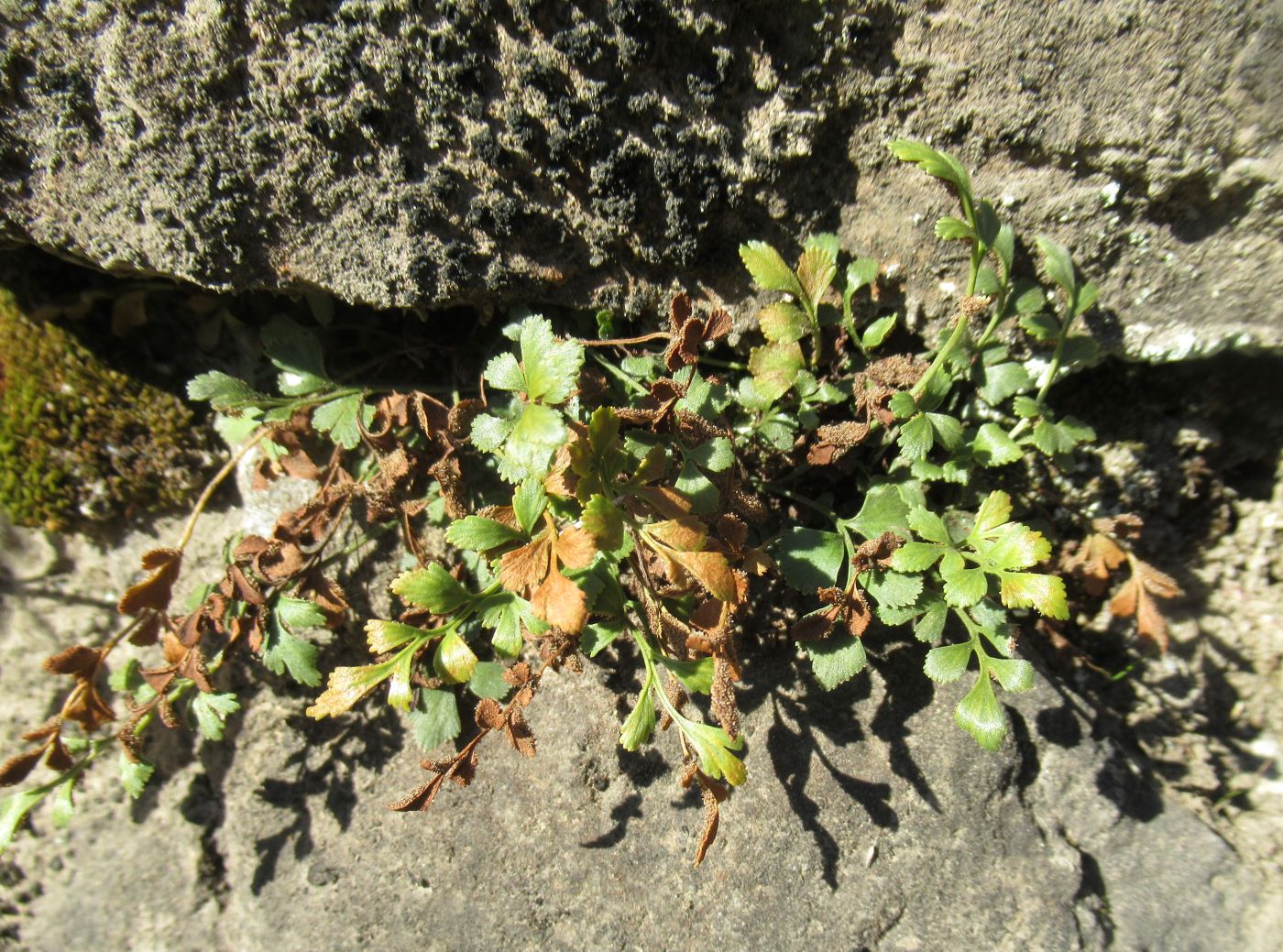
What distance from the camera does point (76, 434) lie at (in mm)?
2672

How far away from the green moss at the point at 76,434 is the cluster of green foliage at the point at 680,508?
0.94 ft

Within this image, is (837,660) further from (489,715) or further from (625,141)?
(625,141)

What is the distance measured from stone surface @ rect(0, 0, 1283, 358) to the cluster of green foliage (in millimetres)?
182

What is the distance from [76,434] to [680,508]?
2.15 metres

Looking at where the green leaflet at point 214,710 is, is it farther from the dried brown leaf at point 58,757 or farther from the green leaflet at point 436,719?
the green leaflet at point 436,719

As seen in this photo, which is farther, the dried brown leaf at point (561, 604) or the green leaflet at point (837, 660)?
the green leaflet at point (837, 660)

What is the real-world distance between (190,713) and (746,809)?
1.72 meters

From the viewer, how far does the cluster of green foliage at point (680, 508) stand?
1.89 metres

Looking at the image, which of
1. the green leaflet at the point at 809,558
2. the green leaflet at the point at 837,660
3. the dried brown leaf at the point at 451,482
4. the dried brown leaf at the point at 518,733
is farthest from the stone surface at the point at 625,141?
the dried brown leaf at the point at 518,733

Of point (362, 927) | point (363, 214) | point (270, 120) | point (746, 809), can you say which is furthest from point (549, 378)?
point (362, 927)

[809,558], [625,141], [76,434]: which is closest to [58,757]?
[76,434]

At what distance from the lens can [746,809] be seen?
2.25 metres

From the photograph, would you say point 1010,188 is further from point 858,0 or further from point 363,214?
point 363,214

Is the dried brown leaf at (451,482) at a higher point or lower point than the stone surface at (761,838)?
higher
